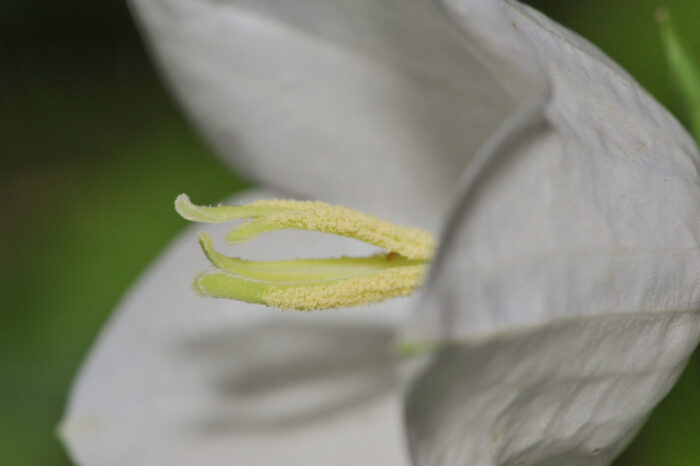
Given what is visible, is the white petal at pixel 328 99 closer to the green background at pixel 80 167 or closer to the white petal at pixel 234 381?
the white petal at pixel 234 381

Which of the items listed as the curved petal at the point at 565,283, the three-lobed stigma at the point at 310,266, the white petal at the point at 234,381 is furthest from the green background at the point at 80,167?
the curved petal at the point at 565,283

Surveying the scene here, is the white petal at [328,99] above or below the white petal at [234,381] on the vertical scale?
above

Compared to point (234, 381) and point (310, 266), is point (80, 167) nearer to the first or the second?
point (234, 381)

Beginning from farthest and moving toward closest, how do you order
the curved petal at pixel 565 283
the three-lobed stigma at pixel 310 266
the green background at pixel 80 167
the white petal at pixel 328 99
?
1. the green background at pixel 80 167
2. the white petal at pixel 328 99
3. the three-lobed stigma at pixel 310 266
4. the curved petal at pixel 565 283

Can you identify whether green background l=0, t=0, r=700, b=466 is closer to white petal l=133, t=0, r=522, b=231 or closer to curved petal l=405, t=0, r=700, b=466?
white petal l=133, t=0, r=522, b=231

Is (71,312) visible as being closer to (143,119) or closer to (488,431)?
(143,119)

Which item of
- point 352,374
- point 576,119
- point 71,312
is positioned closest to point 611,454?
point 576,119

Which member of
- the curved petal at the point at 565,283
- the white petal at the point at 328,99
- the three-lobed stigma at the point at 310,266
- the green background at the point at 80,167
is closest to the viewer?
the curved petal at the point at 565,283

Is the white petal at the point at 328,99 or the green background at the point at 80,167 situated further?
the green background at the point at 80,167

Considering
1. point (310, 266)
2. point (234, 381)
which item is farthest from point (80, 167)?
point (310, 266)
